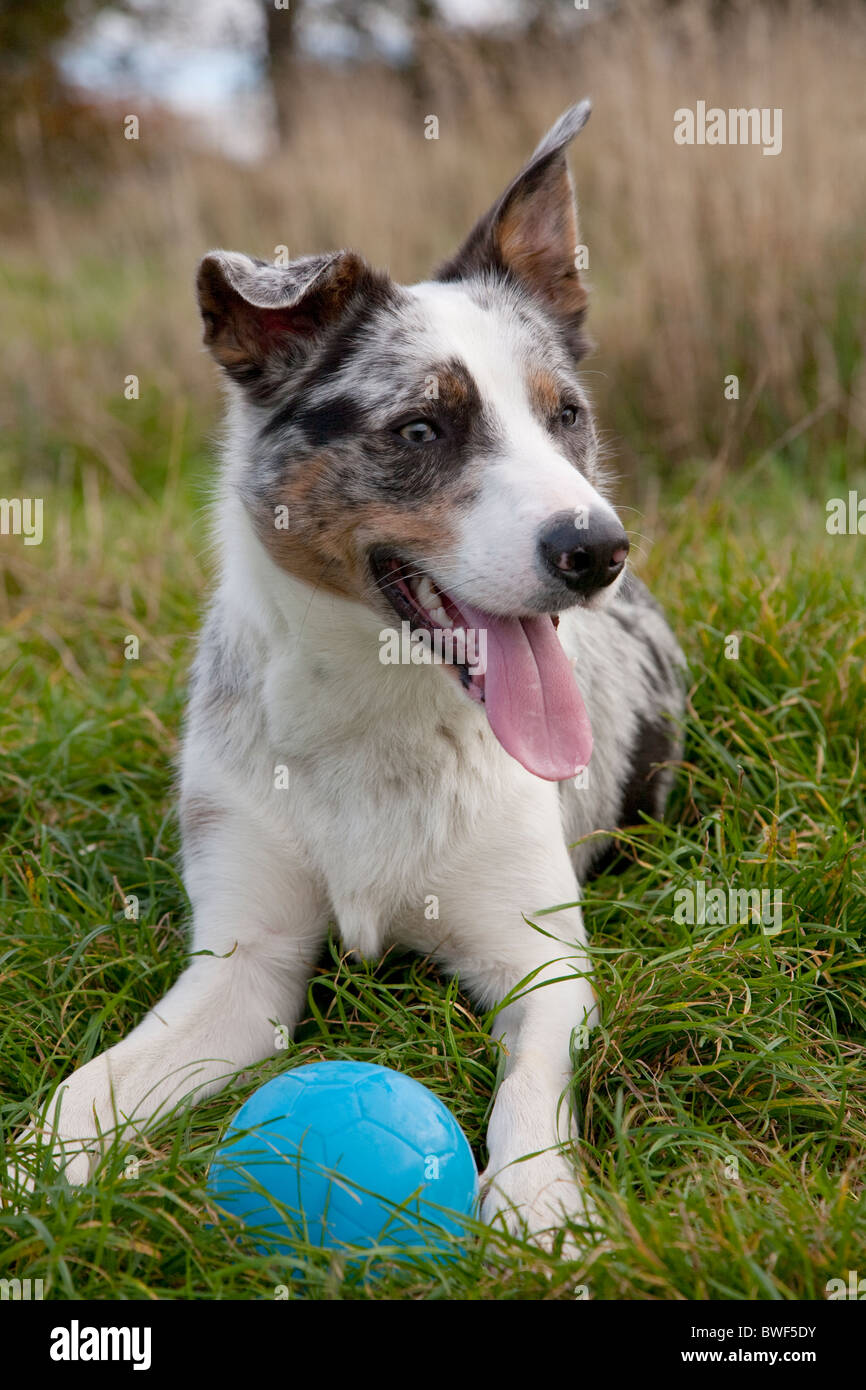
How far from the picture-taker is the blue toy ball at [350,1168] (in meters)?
2.22

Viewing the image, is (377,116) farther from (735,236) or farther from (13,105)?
(13,105)

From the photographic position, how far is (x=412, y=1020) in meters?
2.97

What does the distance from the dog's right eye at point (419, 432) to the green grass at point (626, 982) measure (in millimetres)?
868

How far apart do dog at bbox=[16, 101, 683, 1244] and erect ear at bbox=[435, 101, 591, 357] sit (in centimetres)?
2

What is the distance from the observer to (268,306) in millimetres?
2887

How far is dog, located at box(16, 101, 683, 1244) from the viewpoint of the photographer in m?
2.73

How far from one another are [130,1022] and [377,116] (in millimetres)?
9402

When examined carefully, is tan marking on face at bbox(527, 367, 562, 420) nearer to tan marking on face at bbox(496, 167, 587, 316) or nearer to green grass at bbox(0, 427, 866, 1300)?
tan marking on face at bbox(496, 167, 587, 316)

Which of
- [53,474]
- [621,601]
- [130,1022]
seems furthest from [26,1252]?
[53,474]

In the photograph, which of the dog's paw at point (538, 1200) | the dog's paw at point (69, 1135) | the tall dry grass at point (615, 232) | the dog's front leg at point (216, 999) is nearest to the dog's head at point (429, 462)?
the dog's front leg at point (216, 999)

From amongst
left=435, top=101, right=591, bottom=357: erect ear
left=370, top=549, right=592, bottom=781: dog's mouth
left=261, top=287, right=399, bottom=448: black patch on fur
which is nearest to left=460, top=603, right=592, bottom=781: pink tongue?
left=370, top=549, right=592, bottom=781: dog's mouth

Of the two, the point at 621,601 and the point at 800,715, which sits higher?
the point at 621,601

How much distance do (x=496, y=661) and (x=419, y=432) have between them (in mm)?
537

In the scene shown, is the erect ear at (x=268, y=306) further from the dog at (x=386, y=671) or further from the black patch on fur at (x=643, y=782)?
the black patch on fur at (x=643, y=782)
